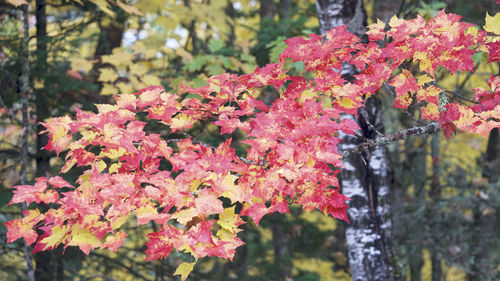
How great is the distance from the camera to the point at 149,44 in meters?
5.10

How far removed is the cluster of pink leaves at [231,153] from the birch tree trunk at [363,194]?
1081mm

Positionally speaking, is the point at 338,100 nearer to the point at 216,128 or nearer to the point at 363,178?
the point at 363,178

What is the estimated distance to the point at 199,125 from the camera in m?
5.40

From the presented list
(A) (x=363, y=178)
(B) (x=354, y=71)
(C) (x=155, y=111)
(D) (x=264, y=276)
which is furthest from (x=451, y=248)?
(C) (x=155, y=111)

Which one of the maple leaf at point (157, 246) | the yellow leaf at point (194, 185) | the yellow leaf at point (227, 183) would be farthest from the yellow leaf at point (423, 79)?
the maple leaf at point (157, 246)

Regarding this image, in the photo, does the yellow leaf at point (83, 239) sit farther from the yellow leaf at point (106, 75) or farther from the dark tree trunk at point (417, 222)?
the dark tree trunk at point (417, 222)

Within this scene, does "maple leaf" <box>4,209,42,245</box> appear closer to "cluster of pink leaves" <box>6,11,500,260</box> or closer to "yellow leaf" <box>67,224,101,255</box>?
"cluster of pink leaves" <box>6,11,500,260</box>

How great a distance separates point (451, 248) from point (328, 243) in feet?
6.99

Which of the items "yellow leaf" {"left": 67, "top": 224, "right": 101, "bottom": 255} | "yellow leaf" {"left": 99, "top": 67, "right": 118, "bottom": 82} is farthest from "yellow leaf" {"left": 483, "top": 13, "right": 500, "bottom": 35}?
"yellow leaf" {"left": 99, "top": 67, "right": 118, "bottom": 82}

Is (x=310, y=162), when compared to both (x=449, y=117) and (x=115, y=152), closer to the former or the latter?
(x=449, y=117)

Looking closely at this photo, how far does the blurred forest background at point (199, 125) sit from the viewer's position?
476 cm

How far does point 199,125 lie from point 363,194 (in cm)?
243

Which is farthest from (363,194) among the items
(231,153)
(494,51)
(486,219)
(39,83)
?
(486,219)

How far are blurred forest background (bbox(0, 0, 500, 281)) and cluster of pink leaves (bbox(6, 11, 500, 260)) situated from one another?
115 centimetres
